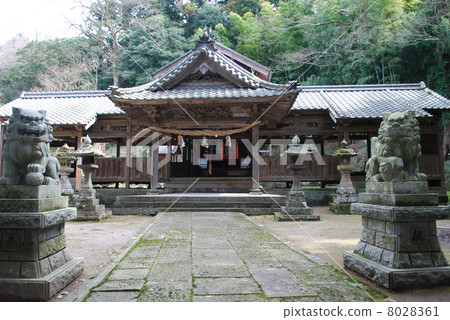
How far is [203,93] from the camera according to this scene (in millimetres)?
10312

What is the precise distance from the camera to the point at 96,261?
13.5 ft

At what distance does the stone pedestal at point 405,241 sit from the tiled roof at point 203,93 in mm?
6800

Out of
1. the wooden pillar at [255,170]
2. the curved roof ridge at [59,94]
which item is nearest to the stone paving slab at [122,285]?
the wooden pillar at [255,170]

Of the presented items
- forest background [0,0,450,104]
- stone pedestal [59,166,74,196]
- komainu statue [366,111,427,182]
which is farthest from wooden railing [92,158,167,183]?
komainu statue [366,111,427,182]

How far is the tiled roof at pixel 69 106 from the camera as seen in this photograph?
515 inches

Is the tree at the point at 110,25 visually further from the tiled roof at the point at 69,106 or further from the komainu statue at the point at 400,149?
the komainu statue at the point at 400,149

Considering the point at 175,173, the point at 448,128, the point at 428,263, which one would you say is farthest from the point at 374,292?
the point at 448,128

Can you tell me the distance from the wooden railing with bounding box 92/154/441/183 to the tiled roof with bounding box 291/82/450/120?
2.16m

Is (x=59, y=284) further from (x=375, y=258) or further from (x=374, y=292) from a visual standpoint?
(x=375, y=258)

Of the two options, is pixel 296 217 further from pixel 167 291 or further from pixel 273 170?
pixel 167 291

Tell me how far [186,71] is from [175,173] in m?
5.45

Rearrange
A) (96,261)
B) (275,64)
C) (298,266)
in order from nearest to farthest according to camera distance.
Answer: (298,266) → (96,261) → (275,64)

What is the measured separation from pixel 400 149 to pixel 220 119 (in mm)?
8111

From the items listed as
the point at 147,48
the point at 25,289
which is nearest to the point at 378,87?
the point at 25,289
